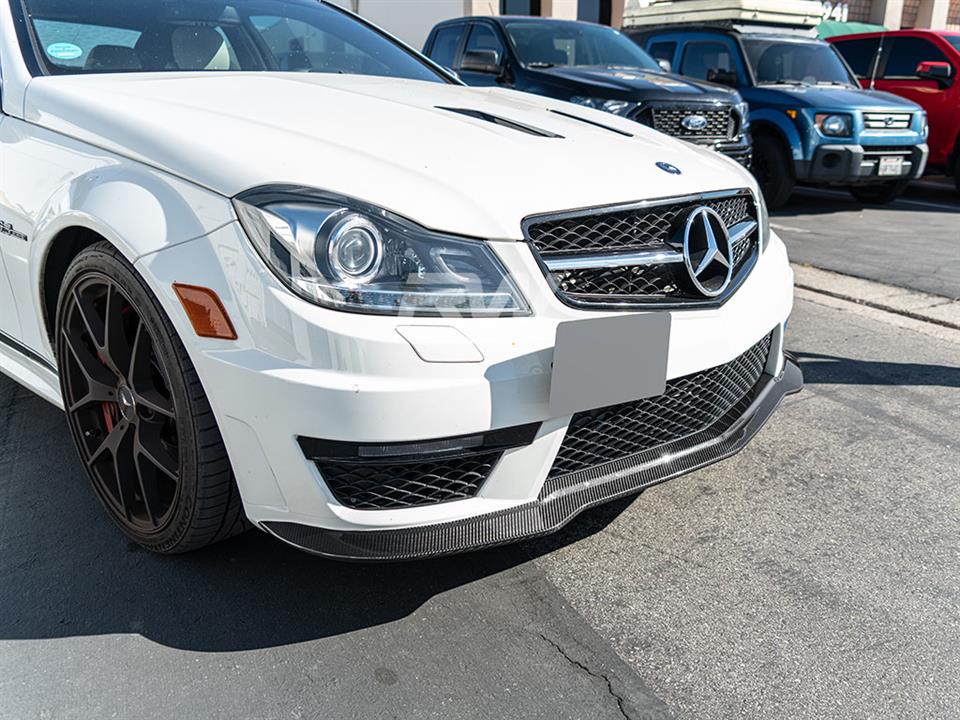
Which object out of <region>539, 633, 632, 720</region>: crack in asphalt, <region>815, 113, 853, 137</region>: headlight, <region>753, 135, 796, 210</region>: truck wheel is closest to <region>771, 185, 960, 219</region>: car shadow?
Result: <region>753, 135, 796, 210</region>: truck wheel

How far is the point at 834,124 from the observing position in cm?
766

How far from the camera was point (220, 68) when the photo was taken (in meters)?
2.99

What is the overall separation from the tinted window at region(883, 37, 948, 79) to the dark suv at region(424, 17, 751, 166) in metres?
3.44

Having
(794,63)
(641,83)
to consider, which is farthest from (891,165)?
(641,83)

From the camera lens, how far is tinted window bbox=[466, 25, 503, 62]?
767cm

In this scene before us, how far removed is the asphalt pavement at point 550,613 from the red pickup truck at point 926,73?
23.8ft

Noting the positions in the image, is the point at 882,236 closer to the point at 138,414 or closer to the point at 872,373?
the point at 872,373

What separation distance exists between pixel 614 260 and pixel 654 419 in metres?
0.44

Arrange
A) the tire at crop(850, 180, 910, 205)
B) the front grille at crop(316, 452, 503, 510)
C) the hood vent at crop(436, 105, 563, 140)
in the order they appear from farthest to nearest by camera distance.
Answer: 1. the tire at crop(850, 180, 910, 205)
2. the hood vent at crop(436, 105, 563, 140)
3. the front grille at crop(316, 452, 503, 510)

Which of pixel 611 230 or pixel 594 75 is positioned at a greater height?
pixel 611 230

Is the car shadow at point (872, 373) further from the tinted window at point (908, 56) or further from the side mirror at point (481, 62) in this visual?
the tinted window at point (908, 56)

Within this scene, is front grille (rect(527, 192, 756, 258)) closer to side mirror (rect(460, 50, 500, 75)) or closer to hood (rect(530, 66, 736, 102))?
side mirror (rect(460, 50, 500, 75))

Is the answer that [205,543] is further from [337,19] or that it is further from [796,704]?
[337,19]

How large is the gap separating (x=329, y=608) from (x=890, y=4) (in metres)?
22.2
